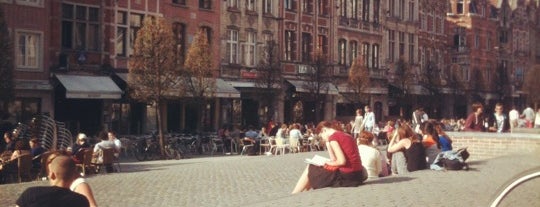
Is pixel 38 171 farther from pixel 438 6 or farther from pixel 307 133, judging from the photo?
pixel 438 6

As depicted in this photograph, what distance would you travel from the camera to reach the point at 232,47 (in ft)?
138

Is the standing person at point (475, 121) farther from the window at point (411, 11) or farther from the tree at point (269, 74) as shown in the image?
the window at point (411, 11)

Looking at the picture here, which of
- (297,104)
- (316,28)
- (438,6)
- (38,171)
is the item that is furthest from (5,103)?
(438,6)

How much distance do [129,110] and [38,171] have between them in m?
17.0

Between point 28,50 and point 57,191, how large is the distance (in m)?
26.8

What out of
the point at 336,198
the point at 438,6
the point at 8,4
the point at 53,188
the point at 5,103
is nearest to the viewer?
the point at 53,188

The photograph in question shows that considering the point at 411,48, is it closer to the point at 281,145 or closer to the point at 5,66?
the point at 281,145

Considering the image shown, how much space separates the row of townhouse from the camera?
108 feet

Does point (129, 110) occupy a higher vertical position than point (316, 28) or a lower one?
lower

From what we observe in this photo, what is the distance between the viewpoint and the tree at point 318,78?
43.9 metres

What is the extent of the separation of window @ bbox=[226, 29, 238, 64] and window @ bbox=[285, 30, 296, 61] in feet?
13.4

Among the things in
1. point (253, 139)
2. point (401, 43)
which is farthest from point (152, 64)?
point (401, 43)

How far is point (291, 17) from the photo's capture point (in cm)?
4584

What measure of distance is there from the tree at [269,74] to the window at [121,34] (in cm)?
793
